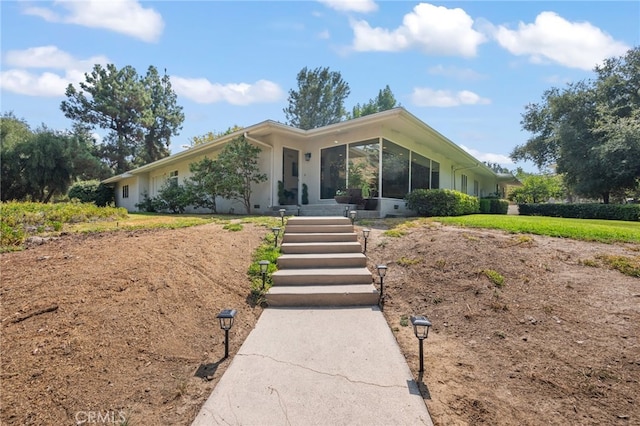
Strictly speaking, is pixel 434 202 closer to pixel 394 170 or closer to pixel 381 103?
pixel 394 170

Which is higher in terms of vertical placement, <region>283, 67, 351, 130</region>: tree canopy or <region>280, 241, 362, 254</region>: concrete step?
<region>283, 67, 351, 130</region>: tree canopy

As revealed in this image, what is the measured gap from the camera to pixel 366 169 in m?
9.94

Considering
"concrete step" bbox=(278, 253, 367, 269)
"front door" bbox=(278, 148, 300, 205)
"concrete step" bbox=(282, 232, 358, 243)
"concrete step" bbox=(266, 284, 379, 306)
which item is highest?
"front door" bbox=(278, 148, 300, 205)

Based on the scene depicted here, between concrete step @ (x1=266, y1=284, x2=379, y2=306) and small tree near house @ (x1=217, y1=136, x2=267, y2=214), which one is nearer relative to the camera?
concrete step @ (x1=266, y1=284, x2=379, y2=306)

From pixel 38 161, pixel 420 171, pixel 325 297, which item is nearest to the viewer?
pixel 325 297

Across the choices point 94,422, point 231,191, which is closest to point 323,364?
point 94,422

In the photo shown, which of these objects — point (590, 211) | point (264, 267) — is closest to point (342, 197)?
point (264, 267)

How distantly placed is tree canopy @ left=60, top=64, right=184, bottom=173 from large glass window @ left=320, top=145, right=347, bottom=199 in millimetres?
24598

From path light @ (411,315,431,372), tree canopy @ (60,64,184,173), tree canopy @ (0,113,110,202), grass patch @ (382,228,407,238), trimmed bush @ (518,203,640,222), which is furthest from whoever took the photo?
tree canopy @ (60,64,184,173)

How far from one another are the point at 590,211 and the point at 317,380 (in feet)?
54.9

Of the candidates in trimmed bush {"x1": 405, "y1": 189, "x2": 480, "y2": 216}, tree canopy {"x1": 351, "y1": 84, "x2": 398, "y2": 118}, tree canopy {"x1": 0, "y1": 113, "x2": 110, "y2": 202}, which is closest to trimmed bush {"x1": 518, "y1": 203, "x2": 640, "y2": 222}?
trimmed bush {"x1": 405, "y1": 189, "x2": 480, "y2": 216}

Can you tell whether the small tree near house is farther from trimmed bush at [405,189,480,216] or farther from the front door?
trimmed bush at [405,189,480,216]

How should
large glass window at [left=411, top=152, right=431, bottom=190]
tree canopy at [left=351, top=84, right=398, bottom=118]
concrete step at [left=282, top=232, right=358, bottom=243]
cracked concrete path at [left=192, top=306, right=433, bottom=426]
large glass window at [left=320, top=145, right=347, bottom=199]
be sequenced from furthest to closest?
tree canopy at [left=351, top=84, right=398, bottom=118] → large glass window at [left=411, top=152, right=431, bottom=190] → large glass window at [left=320, top=145, right=347, bottom=199] → concrete step at [left=282, top=232, right=358, bottom=243] → cracked concrete path at [left=192, top=306, right=433, bottom=426]

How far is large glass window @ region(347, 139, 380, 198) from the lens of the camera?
974 centimetres
